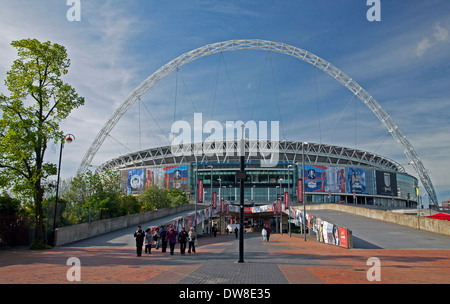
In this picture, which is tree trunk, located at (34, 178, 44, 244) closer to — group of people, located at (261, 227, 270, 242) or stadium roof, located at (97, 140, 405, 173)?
group of people, located at (261, 227, 270, 242)

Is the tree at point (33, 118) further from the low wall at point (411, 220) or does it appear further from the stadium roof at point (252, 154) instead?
the stadium roof at point (252, 154)

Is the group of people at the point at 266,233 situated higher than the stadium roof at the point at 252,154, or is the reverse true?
the stadium roof at the point at 252,154

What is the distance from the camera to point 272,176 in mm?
110938

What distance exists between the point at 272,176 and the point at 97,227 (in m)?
83.1

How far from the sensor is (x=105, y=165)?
141 metres

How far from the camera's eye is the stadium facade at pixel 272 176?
107 m

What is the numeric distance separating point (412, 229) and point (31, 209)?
33.1m

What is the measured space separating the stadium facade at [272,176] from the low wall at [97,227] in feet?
195

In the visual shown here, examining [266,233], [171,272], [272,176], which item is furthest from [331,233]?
[272,176]

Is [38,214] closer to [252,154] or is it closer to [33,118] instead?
[33,118]

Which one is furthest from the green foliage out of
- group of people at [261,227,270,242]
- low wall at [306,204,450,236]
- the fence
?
low wall at [306,204,450,236]

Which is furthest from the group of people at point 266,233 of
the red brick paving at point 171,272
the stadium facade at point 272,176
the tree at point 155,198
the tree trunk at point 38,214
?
the stadium facade at point 272,176

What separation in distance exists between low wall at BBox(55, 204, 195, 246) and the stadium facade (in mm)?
59572

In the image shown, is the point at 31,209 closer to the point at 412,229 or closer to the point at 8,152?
the point at 8,152
